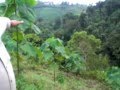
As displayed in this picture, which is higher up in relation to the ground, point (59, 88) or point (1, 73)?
point (1, 73)

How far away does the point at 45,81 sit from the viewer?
20.9ft

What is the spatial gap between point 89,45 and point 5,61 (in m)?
18.3

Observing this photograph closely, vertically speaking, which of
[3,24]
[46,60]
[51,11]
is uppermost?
[3,24]

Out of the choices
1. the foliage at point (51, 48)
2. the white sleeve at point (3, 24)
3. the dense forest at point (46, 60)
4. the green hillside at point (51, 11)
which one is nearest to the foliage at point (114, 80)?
the dense forest at point (46, 60)

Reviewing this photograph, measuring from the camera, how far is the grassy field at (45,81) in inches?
215

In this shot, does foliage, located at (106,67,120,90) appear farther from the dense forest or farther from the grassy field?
the grassy field

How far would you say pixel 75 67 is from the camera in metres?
9.21

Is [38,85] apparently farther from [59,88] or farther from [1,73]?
[1,73]

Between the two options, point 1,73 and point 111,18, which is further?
point 111,18

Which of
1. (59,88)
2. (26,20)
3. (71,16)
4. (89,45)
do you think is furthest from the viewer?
(71,16)

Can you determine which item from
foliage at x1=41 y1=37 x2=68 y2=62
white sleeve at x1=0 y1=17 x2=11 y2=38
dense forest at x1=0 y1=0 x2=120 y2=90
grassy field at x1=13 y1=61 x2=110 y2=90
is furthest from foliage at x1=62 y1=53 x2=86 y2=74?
white sleeve at x1=0 y1=17 x2=11 y2=38

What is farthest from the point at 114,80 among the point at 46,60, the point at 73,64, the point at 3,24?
the point at 3,24

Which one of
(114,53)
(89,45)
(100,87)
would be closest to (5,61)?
(100,87)

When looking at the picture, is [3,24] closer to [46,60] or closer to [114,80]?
[46,60]
